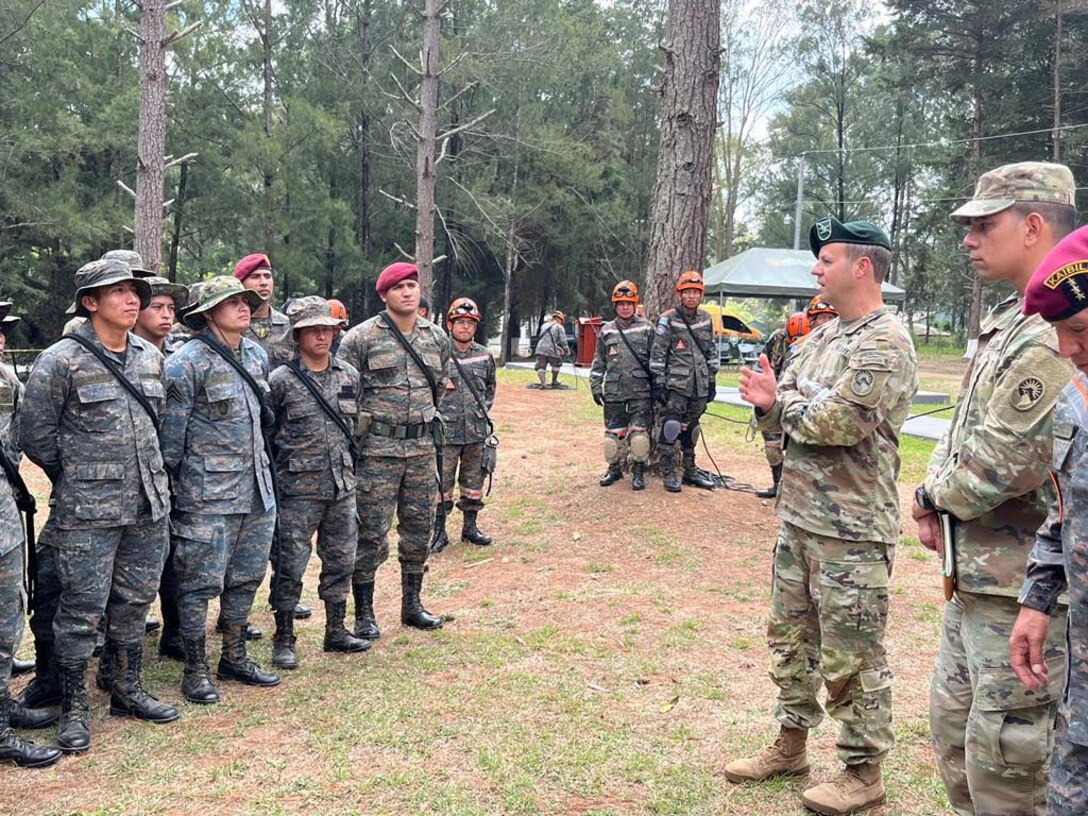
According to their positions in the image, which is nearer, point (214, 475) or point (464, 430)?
point (214, 475)

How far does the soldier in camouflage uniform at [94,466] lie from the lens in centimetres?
366

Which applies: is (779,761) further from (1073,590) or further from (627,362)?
(627,362)

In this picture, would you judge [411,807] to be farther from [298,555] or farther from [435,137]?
[435,137]

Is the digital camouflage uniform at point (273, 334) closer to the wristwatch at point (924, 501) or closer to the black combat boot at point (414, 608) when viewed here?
the black combat boot at point (414, 608)

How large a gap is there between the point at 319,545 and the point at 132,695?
3.93 ft

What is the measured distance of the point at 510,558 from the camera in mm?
6852

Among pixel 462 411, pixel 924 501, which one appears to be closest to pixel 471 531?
pixel 462 411

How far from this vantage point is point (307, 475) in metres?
4.59

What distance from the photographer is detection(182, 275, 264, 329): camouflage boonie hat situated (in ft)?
13.9

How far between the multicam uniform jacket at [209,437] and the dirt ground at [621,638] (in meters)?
1.02

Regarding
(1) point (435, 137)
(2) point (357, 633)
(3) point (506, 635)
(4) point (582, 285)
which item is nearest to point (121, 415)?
(2) point (357, 633)

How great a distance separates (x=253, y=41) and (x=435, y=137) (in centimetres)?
1366

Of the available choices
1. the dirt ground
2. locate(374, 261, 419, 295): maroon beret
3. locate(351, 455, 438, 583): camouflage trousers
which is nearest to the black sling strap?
the dirt ground

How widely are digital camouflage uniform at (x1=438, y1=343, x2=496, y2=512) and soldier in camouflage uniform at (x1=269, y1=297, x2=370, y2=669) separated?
2.32 metres
